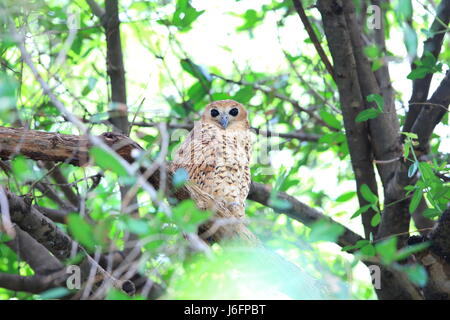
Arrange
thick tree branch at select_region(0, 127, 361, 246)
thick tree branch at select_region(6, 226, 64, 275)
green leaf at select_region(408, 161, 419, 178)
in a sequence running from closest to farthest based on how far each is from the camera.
A: thick tree branch at select_region(0, 127, 361, 246), green leaf at select_region(408, 161, 419, 178), thick tree branch at select_region(6, 226, 64, 275)

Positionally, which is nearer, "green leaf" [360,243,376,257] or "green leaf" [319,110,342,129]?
"green leaf" [360,243,376,257]

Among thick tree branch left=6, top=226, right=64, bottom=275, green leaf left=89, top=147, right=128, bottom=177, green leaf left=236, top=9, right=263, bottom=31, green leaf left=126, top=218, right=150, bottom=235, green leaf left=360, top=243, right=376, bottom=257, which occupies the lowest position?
thick tree branch left=6, top=226, right=64, bottom=275

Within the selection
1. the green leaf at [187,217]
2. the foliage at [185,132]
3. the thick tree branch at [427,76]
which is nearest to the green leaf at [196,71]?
the foliage at [185,132]

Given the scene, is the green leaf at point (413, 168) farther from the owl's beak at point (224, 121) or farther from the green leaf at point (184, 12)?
the green leaf at point (184, 12)

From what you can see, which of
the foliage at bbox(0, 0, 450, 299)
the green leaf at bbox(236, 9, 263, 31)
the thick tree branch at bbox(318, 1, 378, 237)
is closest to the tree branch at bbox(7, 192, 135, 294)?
the foliage at bbox(0, 0, 450, 299)

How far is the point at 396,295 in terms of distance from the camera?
412 cm

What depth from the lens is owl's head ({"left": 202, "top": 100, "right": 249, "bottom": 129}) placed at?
445 centimetres

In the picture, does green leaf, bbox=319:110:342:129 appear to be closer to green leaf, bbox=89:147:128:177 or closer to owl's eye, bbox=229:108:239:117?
owl's eye, bbox=229:108:239:117

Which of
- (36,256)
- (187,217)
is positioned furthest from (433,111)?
(36,256)

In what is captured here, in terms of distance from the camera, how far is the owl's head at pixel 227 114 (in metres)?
4.45
